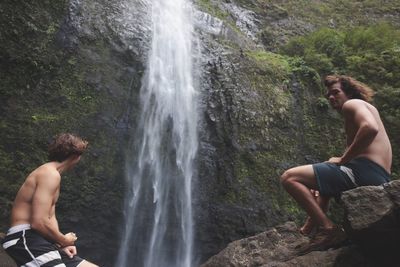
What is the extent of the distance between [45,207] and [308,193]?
97.3 inches

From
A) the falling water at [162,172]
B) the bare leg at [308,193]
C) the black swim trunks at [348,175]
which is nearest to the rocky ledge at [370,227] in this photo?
the black swim trunks at [348,175]

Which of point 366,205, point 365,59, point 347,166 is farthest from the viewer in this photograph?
point 365,59

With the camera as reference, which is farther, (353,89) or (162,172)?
Result: (162,172)

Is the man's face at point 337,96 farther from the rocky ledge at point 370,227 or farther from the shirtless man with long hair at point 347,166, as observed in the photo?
the rocky ledge at point 370,227

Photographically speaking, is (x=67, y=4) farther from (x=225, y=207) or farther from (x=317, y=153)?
(x=317, y=153)

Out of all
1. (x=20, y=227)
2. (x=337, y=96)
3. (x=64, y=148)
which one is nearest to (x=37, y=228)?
(x=20, y=227)

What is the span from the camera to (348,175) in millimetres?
3875

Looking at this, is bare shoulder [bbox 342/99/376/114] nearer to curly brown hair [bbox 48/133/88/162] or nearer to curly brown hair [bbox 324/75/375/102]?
curly brown hair [bbox 324/75/375/102]

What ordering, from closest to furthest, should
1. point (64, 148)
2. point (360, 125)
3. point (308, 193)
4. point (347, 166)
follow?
1. point (64, 148)
2. point (360, 125)
3. point (347, 166)
4. point (308, 193)

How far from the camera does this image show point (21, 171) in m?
7.84

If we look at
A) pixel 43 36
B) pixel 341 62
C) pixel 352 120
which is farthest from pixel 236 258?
pixel 341 62

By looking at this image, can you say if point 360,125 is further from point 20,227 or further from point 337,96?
point 20,227

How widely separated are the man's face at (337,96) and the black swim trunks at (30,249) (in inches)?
117

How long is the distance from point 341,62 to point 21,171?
9250 mm
